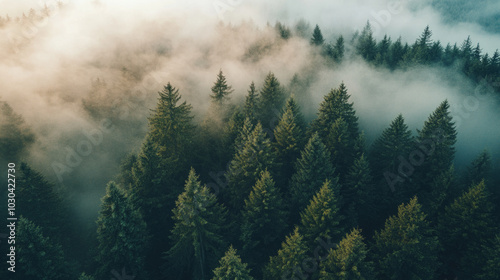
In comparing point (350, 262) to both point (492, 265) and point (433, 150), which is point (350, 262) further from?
point (433, 150)

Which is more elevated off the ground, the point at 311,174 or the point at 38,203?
the point at 38,203

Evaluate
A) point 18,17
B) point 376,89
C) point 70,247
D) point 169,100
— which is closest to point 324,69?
point 376,89

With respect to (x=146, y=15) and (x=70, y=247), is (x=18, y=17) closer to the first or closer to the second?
(x=146, y=15)

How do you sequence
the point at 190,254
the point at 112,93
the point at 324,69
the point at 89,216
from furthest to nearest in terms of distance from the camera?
the point at 324,69
the point at 112,93
the point at 89,216
the point at 190,254

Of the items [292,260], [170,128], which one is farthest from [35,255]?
[292,260]
